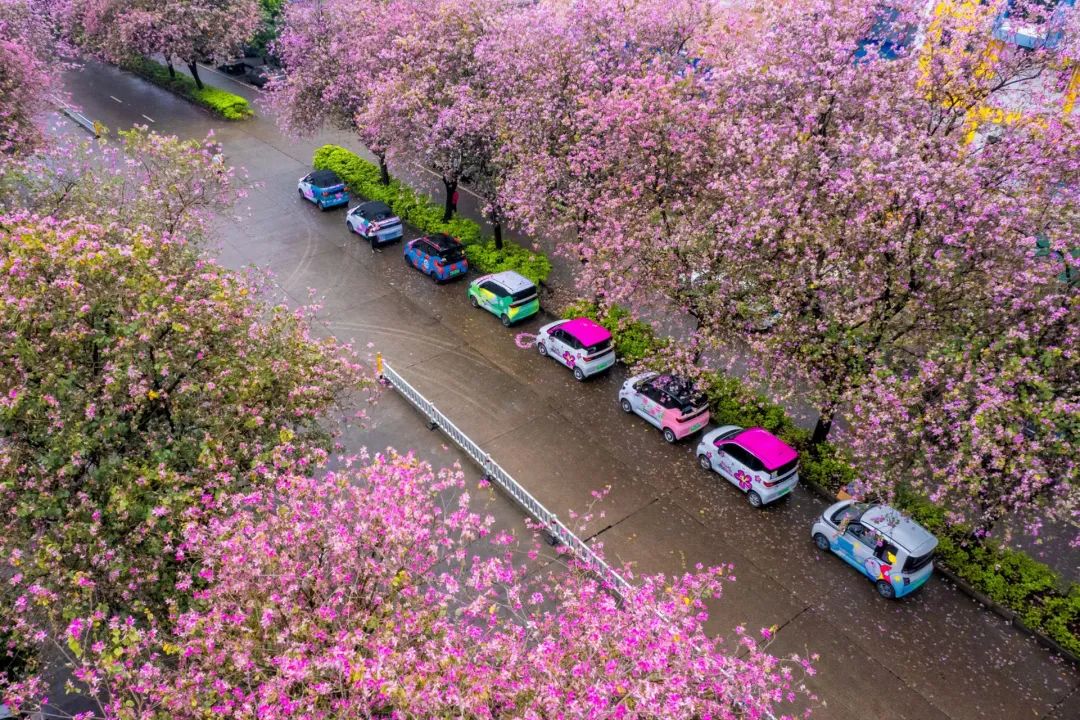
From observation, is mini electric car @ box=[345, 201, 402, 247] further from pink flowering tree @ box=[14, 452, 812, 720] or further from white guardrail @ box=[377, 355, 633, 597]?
pink flowering tree @ box=[14, 452, 812, 720]

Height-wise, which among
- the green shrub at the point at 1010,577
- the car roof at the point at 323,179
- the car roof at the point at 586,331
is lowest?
the green shrub at the point at 1010,577

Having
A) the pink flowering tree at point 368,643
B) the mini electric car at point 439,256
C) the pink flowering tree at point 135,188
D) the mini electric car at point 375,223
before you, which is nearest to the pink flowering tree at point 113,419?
the pink flowering tree at point 368,643

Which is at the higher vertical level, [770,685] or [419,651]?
[419,651]

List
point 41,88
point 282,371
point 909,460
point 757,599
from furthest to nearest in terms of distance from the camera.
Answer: point 41,88
point 757,599
point 909,460
point 282,371

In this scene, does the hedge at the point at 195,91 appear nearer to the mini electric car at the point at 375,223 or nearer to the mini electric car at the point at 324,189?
the mini electric car at the point at 324,189

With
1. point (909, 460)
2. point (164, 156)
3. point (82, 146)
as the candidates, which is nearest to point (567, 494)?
point (909, 460)

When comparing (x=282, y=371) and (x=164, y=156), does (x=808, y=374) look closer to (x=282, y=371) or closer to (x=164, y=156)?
(x=282, y=371)

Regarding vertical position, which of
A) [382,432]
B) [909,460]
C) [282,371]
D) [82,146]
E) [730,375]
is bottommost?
[382,432]
